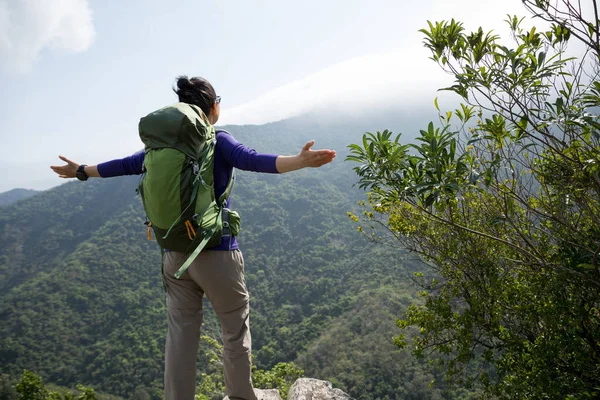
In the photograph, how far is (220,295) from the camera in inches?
58.2

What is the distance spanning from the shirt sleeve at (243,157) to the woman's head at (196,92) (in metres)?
0.20

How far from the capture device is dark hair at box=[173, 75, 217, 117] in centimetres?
164

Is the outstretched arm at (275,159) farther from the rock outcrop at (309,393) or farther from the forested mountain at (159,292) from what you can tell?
the forested mountain at (159,292)

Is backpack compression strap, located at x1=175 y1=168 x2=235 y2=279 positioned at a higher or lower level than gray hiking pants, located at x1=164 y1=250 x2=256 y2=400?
higher

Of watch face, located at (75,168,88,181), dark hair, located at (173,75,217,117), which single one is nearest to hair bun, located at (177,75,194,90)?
dark hair, located at (173,75,217,117)

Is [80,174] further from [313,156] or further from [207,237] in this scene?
[313,156]

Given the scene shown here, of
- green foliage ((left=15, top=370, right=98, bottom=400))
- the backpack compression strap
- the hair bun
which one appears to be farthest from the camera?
green foliage ((left=15, top=370, right=98, bottom=400))

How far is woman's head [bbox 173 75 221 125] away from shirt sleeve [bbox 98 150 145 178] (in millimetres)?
404

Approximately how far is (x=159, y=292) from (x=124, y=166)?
4955 cm

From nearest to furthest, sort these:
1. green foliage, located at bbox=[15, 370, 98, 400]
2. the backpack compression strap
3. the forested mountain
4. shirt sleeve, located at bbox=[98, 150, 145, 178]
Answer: the backpack compression strap
shirt sleeve, located at bbox=[98, 150, 145, 178]
green foliage, located at bbox=[15, 370, 98, 400]
the forested mountain

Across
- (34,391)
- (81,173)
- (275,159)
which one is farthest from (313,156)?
(34,391)

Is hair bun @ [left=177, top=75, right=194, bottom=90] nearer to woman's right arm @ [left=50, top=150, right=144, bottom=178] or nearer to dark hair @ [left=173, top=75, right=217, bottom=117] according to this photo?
dark hair @ [left=173, top=75, right=217, bottom=117]

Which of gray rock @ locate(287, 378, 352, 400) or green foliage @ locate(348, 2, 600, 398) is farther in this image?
gray rock @ locate(287, 378, 352, 400)

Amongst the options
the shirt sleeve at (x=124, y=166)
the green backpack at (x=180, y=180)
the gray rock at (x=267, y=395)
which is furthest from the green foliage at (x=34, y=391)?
the green backpack at (x=180, y=180)
